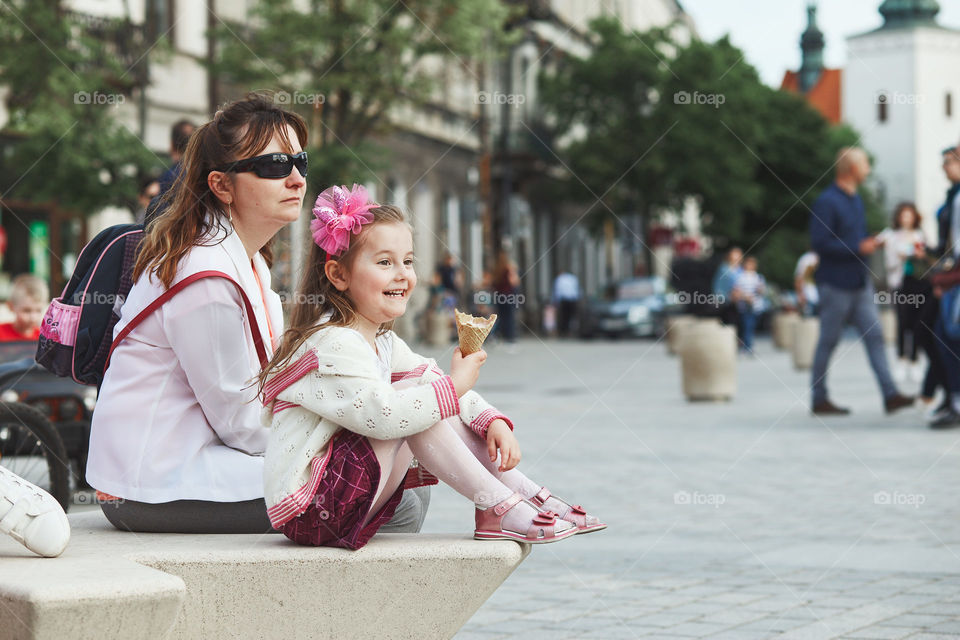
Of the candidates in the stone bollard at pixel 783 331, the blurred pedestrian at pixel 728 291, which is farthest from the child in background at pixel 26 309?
the stone bollard at pixel 783 331

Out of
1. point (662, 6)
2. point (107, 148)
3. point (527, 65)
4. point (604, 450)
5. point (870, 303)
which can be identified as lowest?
point (604, 450)

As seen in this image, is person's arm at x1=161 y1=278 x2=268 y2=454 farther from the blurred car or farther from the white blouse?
the blurred car

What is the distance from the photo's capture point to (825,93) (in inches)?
4272

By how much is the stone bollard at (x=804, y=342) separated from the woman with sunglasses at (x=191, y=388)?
57.3ft

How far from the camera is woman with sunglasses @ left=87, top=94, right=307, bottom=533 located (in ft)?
12.2

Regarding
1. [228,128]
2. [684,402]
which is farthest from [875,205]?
[228,128]

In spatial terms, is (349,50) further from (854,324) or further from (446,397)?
(446,397)

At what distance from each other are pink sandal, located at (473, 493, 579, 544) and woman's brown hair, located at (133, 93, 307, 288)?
1.02 meters

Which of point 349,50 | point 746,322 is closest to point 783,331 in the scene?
point 746,322

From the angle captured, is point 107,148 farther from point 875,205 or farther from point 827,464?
point 875,205

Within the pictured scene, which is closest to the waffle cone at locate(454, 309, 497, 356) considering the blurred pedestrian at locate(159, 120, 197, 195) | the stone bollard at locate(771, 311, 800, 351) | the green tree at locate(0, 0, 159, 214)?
the blurred pedestrian at locate(159, 120, 197, 195)

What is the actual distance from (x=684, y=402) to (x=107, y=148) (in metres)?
6.39

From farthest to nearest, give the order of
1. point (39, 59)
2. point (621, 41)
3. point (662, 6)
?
1. point (662, 6)
2. point (621, 41)
3. point (39, 59)

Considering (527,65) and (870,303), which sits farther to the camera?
(527,65)
